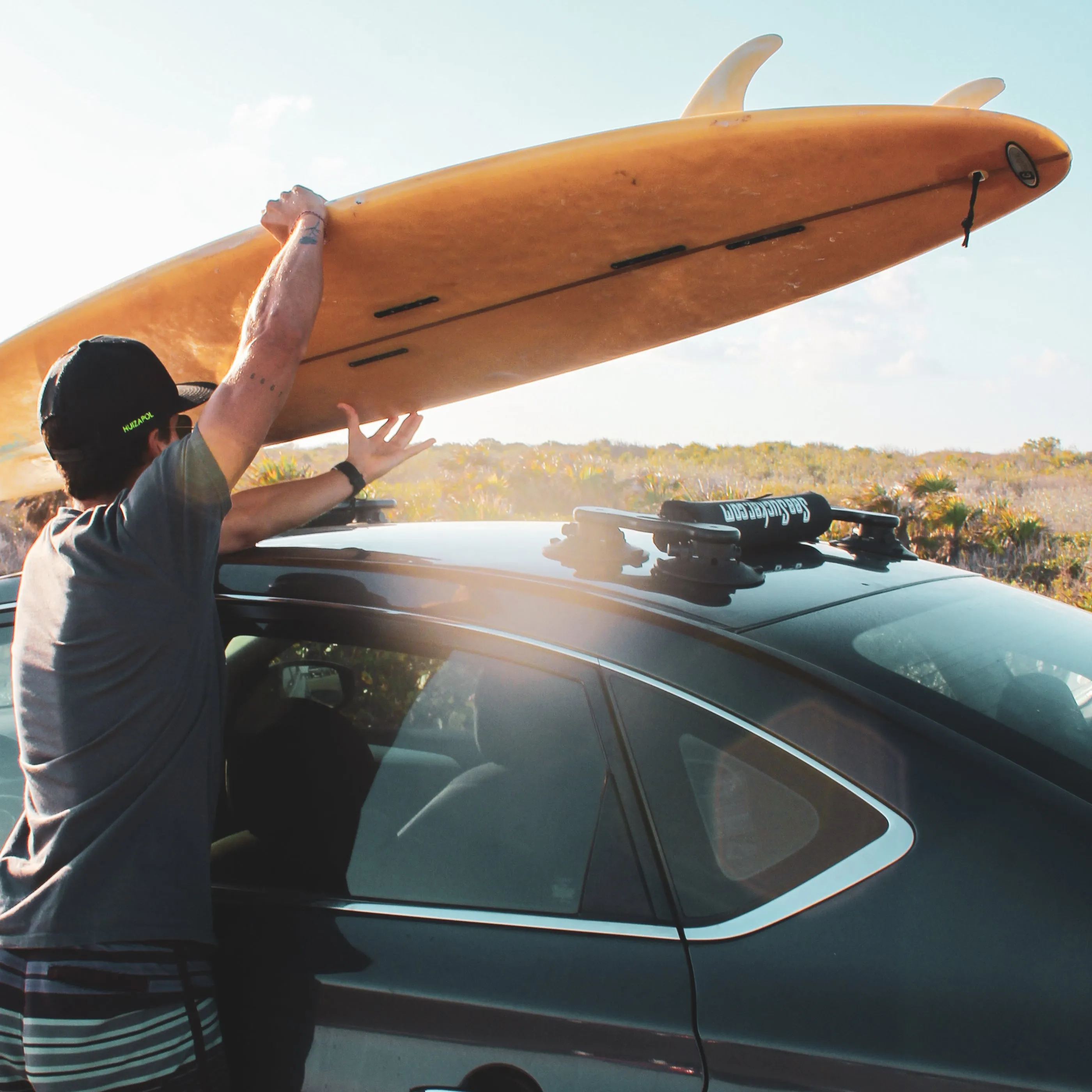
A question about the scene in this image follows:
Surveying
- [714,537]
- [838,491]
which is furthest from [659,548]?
[838,491]

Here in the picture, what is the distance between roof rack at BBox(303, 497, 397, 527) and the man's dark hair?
1.12 metres

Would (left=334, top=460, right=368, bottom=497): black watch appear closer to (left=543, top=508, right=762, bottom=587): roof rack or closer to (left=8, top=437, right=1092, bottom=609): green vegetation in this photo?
(left=543, top=508, right=762, bottom=587): roof rack

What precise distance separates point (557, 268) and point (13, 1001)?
2238 millimetres

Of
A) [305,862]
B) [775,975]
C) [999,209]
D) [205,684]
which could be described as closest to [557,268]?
[999,209]

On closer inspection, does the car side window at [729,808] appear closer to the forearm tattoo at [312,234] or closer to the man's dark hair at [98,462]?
the man's dark hair at [98,462]

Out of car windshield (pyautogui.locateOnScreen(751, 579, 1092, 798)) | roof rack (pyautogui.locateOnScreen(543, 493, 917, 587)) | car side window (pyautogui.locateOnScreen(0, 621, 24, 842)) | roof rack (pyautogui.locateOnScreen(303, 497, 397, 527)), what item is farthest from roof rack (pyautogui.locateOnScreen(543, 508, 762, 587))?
car side window (pyautogui.locateOnScreen(0, 621, 24, 842))

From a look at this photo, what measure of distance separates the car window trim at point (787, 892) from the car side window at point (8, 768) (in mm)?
1340

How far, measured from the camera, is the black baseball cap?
5.37ft

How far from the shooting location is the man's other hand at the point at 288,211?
216 cm

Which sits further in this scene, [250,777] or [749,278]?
[749,278]

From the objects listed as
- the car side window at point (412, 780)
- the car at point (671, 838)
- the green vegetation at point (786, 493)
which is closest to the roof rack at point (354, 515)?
the car side window at point (412, 780)

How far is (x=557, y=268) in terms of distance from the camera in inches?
105

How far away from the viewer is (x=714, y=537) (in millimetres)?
1714

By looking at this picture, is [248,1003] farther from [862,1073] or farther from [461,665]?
[862,1073]
